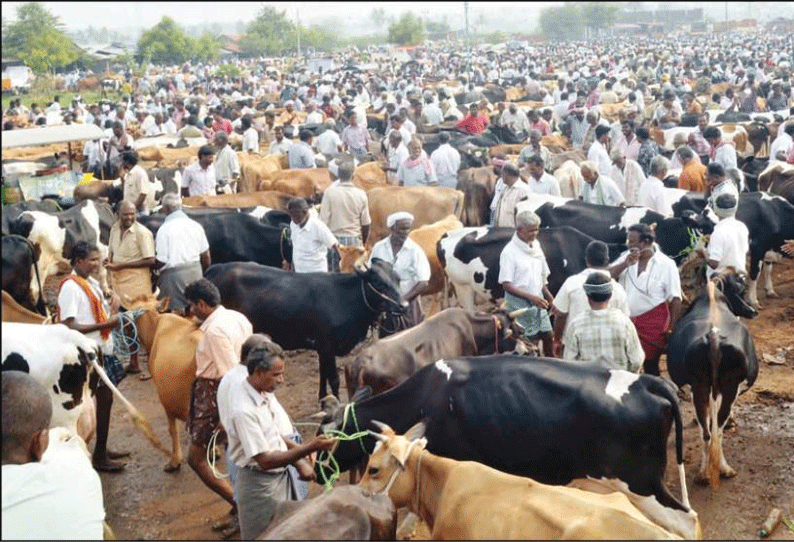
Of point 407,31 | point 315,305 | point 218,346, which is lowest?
point 315,305

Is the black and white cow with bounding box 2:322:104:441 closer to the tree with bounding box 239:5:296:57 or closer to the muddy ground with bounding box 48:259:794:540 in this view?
the muddy ground with bounding box 48:259:794:540

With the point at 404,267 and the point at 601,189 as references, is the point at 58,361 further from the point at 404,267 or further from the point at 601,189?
the point at 601,189

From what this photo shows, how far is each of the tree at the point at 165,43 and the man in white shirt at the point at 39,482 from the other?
43.3 meters

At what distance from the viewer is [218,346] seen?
229 inches

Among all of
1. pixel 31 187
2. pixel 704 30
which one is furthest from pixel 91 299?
pixel 704 30

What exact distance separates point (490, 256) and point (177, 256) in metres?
2.99

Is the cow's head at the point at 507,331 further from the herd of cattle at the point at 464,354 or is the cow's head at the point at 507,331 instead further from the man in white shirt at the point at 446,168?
the man in white shirt at the point at 446,168

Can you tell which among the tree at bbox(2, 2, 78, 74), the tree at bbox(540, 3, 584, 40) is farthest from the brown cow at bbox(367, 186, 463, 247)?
A: the tree at bbox(540, 3, 584, 40)

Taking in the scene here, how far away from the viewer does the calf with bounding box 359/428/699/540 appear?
400cm

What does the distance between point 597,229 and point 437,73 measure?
116 feet

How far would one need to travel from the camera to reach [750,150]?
55.2 feet

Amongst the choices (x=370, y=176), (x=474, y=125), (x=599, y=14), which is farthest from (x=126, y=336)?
(x=599, y=14)

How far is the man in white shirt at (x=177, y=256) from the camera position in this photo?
27.4 ft

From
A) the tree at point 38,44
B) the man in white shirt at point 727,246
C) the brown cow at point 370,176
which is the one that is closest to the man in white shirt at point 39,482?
the man in white shirt at point 727,246
